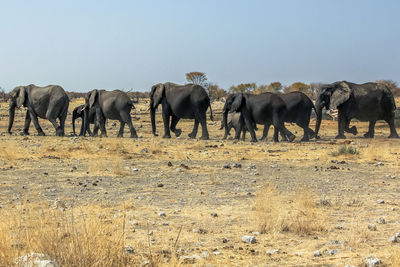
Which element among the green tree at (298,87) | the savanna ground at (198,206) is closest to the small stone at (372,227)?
the savanna ground at (198,206)

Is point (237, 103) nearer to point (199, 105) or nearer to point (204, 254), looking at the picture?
point (199, 105)

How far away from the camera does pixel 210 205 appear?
8094 millimetres

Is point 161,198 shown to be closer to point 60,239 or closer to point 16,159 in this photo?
point 60,239

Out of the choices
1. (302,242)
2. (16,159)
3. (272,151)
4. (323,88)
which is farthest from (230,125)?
(302,242)

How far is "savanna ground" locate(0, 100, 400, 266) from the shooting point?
501 cm

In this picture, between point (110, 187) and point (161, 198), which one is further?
point (110, 187)

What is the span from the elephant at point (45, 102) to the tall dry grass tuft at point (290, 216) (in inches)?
635

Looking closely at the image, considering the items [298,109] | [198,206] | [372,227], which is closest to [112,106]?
[298,109]

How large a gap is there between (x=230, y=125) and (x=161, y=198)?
16.5 m

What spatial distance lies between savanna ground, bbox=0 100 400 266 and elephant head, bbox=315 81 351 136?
7.06 meters

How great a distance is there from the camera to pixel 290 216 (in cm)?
691

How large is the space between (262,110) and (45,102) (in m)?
9.27

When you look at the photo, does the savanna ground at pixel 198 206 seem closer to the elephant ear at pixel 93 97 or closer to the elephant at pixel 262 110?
the elephant at pixel 262 110

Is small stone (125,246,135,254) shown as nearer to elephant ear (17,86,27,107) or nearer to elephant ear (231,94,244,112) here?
elephant ear (231,94,244,112)
